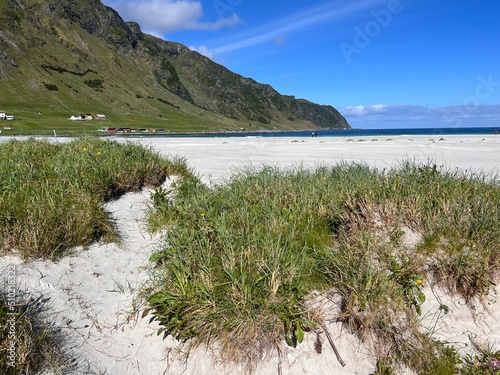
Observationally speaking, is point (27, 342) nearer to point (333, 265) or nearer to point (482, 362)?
point (333, 265)

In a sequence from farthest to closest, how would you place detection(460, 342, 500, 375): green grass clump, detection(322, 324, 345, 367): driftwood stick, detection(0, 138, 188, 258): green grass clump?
detection(0, 138, 188, 258): green grass clump < detection(322, 324, 345, 367): driftwood stick < detection(460, 342, 500, 375): green grass clump

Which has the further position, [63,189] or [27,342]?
[63,189]

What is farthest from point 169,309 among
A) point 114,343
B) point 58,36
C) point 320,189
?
point 58,36

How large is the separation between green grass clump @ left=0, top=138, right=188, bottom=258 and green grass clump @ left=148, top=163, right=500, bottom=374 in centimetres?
144

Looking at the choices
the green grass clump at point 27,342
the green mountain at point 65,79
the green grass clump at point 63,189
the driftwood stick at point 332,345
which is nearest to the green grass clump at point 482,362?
the driftwood stick at point 332,345

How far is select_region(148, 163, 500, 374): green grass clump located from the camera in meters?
3.83

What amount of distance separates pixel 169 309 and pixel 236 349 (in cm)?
92

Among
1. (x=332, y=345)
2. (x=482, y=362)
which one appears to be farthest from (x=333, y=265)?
(x=482, y=362)

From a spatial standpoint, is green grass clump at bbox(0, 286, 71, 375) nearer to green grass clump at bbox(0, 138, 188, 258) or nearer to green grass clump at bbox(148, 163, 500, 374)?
green grass clump at bbox(148, 163, 500, 374)

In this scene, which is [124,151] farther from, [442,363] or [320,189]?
[442,363]

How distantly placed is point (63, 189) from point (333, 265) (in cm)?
493

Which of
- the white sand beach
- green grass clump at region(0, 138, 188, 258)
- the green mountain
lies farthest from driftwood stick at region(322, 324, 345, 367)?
the green mountain

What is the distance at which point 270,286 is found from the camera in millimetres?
3988

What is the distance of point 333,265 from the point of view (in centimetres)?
447
